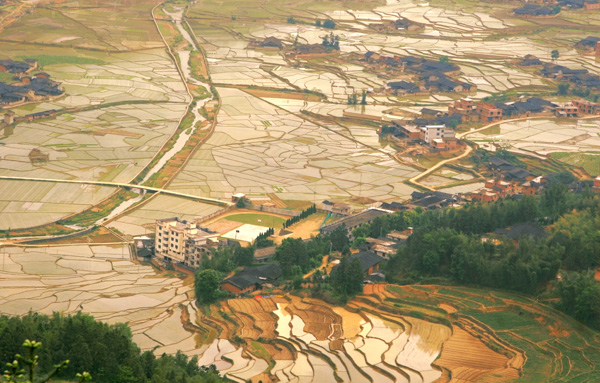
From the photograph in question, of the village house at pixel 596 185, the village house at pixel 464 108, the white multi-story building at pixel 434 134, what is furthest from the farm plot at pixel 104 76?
the village house at pixel 596 185

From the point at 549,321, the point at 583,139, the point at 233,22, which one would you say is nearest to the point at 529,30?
the point at 233,22

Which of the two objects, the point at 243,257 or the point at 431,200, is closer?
the point at 243,257

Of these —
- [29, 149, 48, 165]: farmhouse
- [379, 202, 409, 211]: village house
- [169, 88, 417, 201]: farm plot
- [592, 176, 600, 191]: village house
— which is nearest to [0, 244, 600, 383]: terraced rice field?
[379, 202, 409, 211]: village house

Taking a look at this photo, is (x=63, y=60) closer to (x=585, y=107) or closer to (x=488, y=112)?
(x=488, y=112)

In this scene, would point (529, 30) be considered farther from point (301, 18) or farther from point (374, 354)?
point (374, 354)

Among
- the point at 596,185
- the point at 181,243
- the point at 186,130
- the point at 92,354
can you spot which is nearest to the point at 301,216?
A: the point at 181,243

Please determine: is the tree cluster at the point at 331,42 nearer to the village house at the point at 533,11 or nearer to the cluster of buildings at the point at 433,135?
the village house at the point at 533,11

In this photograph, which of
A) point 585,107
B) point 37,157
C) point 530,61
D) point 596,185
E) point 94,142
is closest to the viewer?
point 596,185
